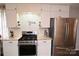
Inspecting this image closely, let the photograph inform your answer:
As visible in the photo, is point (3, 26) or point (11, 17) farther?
point (11, 17)

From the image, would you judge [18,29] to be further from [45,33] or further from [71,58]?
[71,58]

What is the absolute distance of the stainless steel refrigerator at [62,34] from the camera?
2.24 meters

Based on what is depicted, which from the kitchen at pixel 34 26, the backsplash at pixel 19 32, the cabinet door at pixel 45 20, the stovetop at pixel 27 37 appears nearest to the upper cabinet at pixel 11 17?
the kitchen at pixel 34 26

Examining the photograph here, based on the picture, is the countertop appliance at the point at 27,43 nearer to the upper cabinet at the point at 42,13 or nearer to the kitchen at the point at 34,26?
the kitchen at the point at 34,26

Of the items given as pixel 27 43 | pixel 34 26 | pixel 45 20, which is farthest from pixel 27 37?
pixel 45 20

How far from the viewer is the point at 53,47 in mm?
2359

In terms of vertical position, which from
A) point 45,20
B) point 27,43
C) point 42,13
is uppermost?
point 42,13

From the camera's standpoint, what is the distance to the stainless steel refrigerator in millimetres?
2244

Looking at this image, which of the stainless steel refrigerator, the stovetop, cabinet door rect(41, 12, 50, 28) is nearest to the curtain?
the stovetop

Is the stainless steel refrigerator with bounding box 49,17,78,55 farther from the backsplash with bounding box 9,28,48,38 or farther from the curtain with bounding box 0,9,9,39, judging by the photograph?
the curtain with bounding box 0,9,9,39

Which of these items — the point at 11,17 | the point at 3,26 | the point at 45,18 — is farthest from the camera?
the point at 45,18

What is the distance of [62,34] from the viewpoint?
7.63 ft

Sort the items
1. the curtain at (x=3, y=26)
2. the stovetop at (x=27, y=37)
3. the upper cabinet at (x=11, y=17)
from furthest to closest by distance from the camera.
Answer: the stovetop at (x=27, y=37) < the upper cabinet at (x=11, y=17) < the curtain at (x=3, y=26)

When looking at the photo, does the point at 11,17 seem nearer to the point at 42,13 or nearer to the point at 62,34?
the point at 42,13
